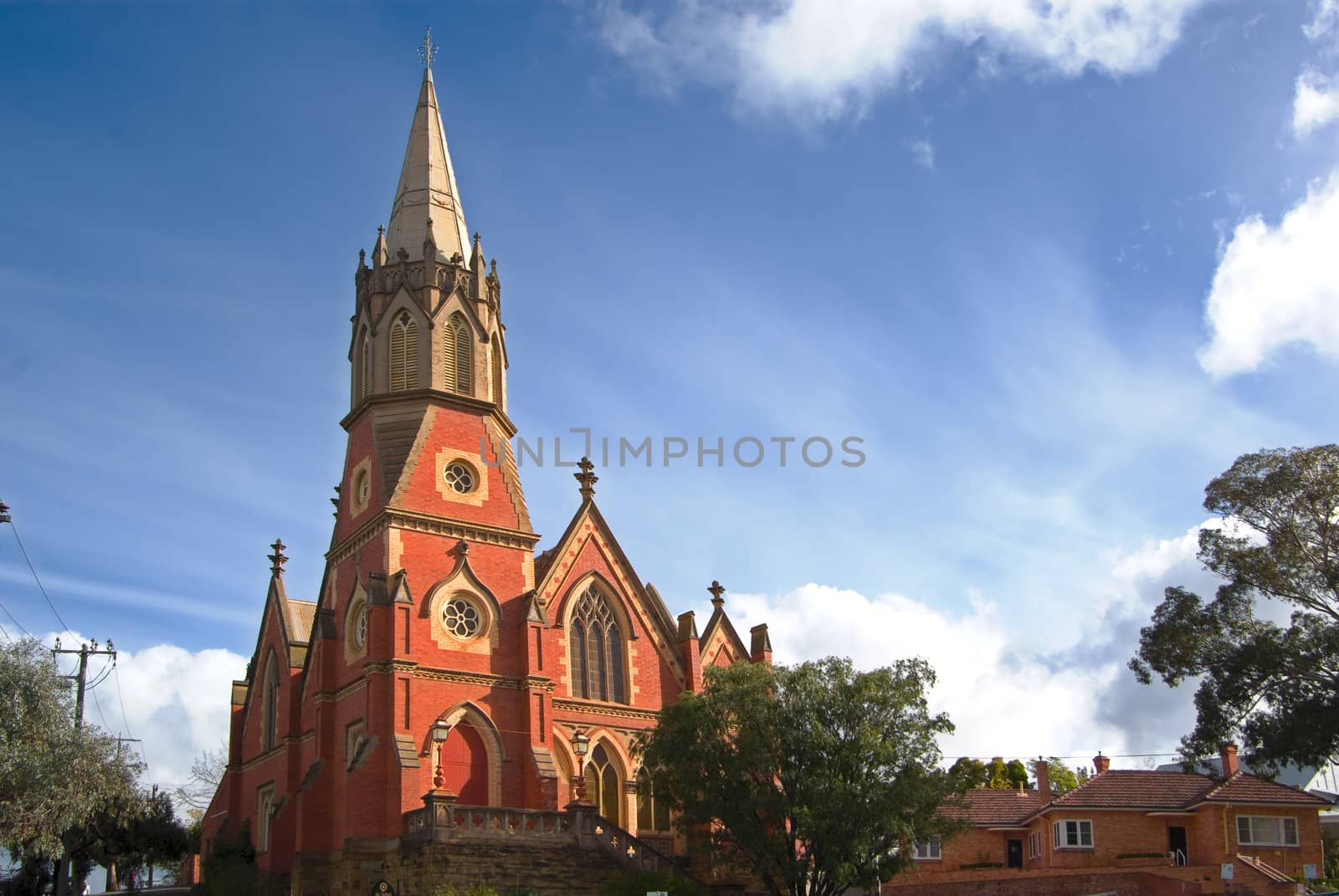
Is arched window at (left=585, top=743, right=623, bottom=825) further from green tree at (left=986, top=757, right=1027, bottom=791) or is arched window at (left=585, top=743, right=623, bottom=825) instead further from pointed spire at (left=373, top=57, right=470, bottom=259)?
green tree at (left=986, top=757, right=1027, bottom=791)

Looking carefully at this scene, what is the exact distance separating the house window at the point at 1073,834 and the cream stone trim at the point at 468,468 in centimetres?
2479

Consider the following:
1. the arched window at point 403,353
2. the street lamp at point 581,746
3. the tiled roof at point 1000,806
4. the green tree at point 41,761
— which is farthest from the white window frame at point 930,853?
the green tree at point 41,761

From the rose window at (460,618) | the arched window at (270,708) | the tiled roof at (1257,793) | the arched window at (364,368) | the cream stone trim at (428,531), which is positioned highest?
the arched window at (364,368)

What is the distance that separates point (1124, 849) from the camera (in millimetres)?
47406

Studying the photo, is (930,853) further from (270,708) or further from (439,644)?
(270,708)

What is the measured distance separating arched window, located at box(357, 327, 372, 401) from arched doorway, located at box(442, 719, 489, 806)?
12.5 metres

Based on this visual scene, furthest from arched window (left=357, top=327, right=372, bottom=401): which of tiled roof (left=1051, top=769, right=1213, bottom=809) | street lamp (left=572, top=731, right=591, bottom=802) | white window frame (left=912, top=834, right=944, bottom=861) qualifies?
tiled roof (left=1051, top=769, right=1213, bottom=809)

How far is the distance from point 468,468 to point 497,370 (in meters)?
4.58

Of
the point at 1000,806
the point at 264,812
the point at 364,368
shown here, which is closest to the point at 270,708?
the point at 264,812

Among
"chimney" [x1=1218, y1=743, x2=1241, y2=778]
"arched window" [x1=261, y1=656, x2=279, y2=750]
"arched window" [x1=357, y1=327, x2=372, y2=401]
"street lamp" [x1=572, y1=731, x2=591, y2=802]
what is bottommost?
"chimney" [x1=1218, y1=743, x2=1241, y2=778]

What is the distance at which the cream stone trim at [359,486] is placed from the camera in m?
42.4

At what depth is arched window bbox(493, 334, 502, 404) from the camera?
4519 cm

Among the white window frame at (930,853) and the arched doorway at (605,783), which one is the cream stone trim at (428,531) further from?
the white window frame at (930,853)

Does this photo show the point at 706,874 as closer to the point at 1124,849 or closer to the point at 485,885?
the point at 485,885
